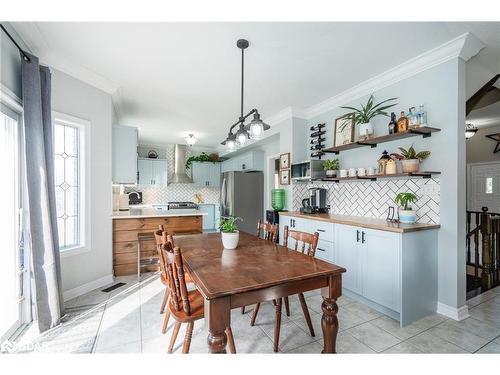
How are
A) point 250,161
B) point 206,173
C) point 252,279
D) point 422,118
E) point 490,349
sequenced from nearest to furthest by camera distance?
point 252,279 → point 490,349 → point 422,118 → point 250,161 → point 206,173

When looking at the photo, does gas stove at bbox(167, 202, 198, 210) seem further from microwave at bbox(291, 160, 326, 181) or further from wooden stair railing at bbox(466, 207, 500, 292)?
wooden stair railing at bbox(466, 207, 500, 292)

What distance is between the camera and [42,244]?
2.06 metres

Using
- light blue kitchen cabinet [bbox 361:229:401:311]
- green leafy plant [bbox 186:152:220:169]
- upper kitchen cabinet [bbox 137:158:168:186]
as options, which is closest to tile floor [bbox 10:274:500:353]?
light blue kitchen cabinet [bbox 361:229:401:311]

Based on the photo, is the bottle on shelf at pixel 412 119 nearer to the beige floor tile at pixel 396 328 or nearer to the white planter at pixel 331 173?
the white planter at pixel 331 173

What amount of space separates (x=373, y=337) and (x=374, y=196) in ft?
5.37

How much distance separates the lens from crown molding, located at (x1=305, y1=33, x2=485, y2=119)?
2.16 m

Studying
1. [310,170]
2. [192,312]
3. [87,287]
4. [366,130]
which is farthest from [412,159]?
[87,287]

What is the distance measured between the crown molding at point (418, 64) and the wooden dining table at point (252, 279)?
7.68 ft

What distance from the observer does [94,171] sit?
291cm

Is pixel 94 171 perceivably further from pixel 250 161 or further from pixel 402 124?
pixel 402 124
